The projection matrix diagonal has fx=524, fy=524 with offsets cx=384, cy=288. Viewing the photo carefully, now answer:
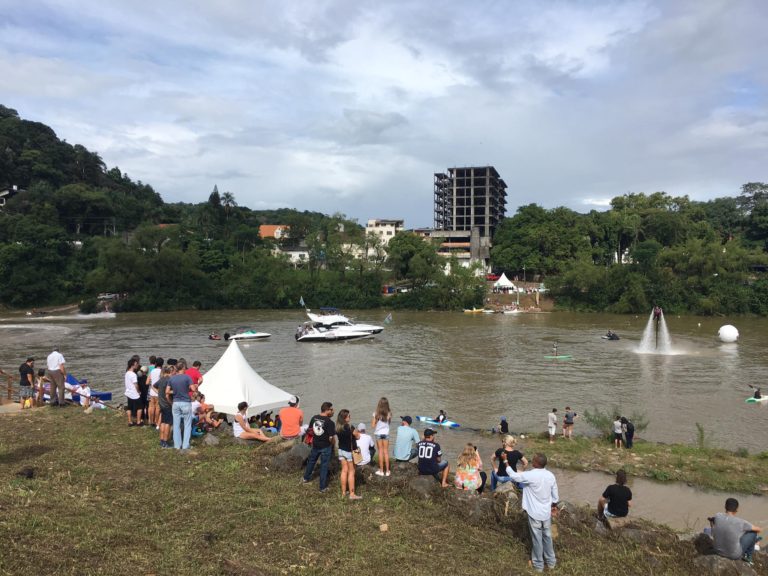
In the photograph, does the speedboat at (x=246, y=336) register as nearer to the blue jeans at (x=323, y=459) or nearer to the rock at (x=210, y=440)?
the rock at (x=210, y=440)

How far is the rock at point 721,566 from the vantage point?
7.25 metres

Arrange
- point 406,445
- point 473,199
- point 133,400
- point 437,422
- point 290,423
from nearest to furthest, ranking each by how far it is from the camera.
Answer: point 406,445 < point 290,423 < point 133,400 < point 437,422 < point 473,199

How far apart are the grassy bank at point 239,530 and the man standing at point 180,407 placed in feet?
3.40

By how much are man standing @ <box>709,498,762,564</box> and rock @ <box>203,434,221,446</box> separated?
10.2 m

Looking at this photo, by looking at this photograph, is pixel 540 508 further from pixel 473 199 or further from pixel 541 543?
pixel 473 199

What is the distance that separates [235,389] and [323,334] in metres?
27.8

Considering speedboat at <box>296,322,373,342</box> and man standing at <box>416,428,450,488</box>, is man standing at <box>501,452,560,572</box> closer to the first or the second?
man standing at <box>416,428,450,488</box>

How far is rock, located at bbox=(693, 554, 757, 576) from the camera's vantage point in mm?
7246

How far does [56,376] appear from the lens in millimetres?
16672

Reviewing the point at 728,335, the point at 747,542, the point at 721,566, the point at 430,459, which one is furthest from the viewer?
the point at 728,335

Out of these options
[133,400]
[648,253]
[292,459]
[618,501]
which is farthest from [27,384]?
[648,253]

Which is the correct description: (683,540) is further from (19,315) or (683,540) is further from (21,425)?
(19,315)

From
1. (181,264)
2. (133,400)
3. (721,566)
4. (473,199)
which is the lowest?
A: (721,566)

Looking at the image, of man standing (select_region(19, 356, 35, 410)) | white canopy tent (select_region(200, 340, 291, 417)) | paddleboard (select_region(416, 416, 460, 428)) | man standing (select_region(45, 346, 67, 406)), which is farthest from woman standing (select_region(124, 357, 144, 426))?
paddleboard (select_region(416, 416, 460, 428))
